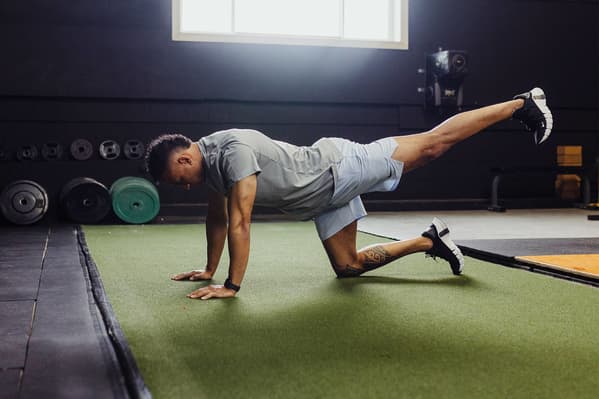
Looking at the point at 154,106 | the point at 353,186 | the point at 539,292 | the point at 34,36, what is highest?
the point at 34,36

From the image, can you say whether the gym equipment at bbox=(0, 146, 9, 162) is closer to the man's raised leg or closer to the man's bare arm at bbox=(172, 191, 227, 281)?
the man's bare arm at bbox=(172, 191, 227, 281)

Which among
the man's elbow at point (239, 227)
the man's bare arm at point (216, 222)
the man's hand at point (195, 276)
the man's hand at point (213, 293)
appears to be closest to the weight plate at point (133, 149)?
the man's hand at point (195, 276)

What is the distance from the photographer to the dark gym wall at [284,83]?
23.0 feet

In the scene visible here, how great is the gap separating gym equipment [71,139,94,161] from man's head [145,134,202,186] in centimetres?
477

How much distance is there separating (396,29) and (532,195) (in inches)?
107

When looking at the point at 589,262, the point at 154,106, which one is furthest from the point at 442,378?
the point at 154,106

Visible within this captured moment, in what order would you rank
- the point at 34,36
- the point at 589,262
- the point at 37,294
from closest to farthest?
the point at 37,294 → the point at 589,262 → the point at 34,36

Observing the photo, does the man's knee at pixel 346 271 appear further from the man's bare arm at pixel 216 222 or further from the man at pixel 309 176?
the man's bare arm at pixel 216 222

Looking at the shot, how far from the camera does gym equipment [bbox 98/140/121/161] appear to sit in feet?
23.5

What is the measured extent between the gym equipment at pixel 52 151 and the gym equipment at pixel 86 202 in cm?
76

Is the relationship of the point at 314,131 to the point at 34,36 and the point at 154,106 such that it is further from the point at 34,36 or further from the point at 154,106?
the point at 34,36

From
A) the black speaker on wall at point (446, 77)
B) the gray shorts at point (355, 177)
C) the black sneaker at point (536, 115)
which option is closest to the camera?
the gray shorts at point (355, 177)

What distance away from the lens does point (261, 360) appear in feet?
6.01

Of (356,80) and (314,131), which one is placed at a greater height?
(356,80)
